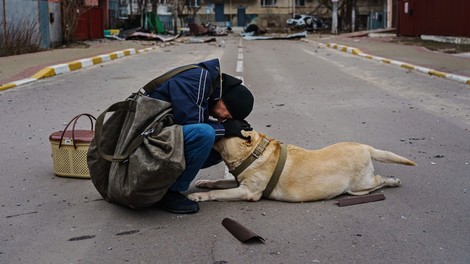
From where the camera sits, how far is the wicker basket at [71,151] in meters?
4.96

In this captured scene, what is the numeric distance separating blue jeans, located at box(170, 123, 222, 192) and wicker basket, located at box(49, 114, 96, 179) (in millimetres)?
1178

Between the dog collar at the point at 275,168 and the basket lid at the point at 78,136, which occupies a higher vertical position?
the basket lid at the point at 78,136

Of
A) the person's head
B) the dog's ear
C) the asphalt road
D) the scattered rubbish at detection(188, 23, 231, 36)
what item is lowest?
the asphalt road

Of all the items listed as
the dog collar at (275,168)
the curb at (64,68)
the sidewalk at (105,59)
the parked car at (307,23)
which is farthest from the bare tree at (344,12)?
the dog collar at (275,168)

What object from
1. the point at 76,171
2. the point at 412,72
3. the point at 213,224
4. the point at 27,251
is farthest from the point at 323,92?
the point at 27,251

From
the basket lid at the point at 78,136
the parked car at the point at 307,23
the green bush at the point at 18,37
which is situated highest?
the parked car at the point at 307,23

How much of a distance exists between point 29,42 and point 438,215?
60.9ft

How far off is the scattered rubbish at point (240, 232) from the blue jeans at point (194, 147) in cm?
41

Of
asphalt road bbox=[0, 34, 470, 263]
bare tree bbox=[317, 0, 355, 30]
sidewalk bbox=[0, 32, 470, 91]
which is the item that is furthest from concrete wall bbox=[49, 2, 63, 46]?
bare tree bbox=[317, 0, 355, 30]

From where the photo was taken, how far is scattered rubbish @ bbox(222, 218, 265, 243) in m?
3.71

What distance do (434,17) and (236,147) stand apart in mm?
24802

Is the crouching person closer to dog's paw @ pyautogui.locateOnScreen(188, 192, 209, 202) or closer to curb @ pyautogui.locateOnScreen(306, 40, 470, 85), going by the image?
dog's paw @ pyautogui.locateOnScreen(188, 192, 209, 202)

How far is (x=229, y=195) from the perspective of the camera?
4.42 meters

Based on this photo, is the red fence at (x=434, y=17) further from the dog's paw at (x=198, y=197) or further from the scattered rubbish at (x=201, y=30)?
the dog's paw at (x=198, y=197)
